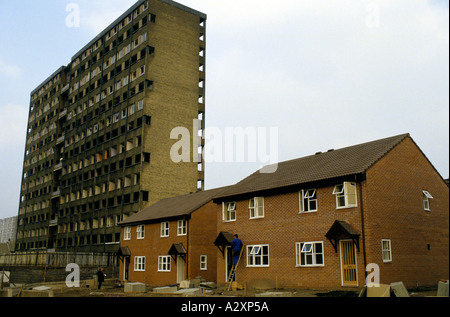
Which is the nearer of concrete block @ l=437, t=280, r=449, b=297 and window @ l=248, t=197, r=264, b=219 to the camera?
concrete block @ l=437, t=280, r=449, b=297

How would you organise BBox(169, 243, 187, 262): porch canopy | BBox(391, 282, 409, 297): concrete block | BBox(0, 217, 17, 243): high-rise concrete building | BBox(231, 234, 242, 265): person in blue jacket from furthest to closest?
BBox(0, 217, 17, 243): high-rise concrete building → BBox(169, 243, 187, 262): porch canopy → BBox(231, 234, 242, 265): person in blue jacket → BBox(391, 282, 409, 297): concrete block

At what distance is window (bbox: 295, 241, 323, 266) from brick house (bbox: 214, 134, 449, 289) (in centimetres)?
6

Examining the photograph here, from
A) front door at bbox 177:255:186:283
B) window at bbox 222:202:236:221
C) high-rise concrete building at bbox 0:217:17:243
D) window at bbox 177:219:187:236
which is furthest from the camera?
high-rise concrete building at bbox 0:217:17:243

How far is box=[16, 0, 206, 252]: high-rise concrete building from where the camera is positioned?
66.2 meters

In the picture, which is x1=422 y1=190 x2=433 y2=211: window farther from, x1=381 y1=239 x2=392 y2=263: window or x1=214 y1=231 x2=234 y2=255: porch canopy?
x1=214 y1=231 x2=234 y2=255: porch canopy

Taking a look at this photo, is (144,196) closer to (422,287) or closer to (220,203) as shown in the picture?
(220,203)

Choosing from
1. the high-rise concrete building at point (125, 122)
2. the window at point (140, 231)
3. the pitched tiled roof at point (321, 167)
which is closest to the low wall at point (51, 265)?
the window at point (140, 231)

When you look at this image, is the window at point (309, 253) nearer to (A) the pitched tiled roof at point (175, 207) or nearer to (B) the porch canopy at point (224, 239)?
(B) the porch canopy at point (224, 239)

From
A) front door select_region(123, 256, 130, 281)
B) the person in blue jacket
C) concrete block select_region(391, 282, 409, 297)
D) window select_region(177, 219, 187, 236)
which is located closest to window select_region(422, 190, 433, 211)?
concrete block select_region(391, 282, 409, 297)

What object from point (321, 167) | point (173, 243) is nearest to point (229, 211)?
point (173, 243)

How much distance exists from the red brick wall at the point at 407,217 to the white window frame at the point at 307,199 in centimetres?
364

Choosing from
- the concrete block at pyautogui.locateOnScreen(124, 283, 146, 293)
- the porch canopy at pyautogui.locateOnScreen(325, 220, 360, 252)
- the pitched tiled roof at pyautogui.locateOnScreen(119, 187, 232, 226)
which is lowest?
the concrete block at pyautogui.locateOnScreen(124, 283, 146, 293)

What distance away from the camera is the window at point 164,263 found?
39.4m

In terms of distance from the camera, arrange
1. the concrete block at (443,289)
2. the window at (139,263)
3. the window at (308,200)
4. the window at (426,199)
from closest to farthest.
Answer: the concrete block at (443,289), the window at (308,200), the window at (426,199), the window at (139,263)
